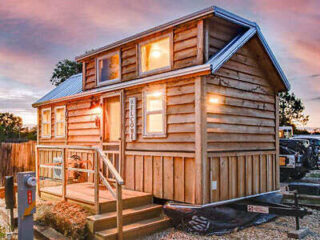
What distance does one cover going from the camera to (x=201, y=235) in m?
6.30

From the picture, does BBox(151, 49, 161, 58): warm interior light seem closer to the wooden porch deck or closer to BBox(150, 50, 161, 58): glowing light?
BBox(150, 50, 161, 58): glowing light

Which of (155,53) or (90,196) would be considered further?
(155,53)

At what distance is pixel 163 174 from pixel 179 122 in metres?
1.31

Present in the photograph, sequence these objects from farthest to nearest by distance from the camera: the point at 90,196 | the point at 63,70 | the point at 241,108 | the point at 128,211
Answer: the point at 63,70 < the point at 241,108 < the point at 90,196 < the point at 128,211

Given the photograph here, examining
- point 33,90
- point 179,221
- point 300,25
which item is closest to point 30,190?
point 179,221

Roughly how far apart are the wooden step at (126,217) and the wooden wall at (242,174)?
4.37 feet

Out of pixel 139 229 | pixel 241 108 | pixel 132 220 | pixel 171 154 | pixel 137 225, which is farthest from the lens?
pixel 241 108

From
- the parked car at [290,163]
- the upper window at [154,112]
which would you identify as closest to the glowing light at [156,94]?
the upper window at [154,112]

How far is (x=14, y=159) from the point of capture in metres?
11.1

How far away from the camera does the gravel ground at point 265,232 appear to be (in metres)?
6.16

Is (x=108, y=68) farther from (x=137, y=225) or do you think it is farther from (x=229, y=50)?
(x=137, y=225)

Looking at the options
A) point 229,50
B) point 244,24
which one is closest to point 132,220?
point 229,50

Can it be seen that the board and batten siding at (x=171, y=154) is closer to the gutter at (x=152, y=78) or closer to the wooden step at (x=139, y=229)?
the gutter at (x=152, y=78)

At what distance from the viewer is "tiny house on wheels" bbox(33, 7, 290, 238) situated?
6402 millimetres
